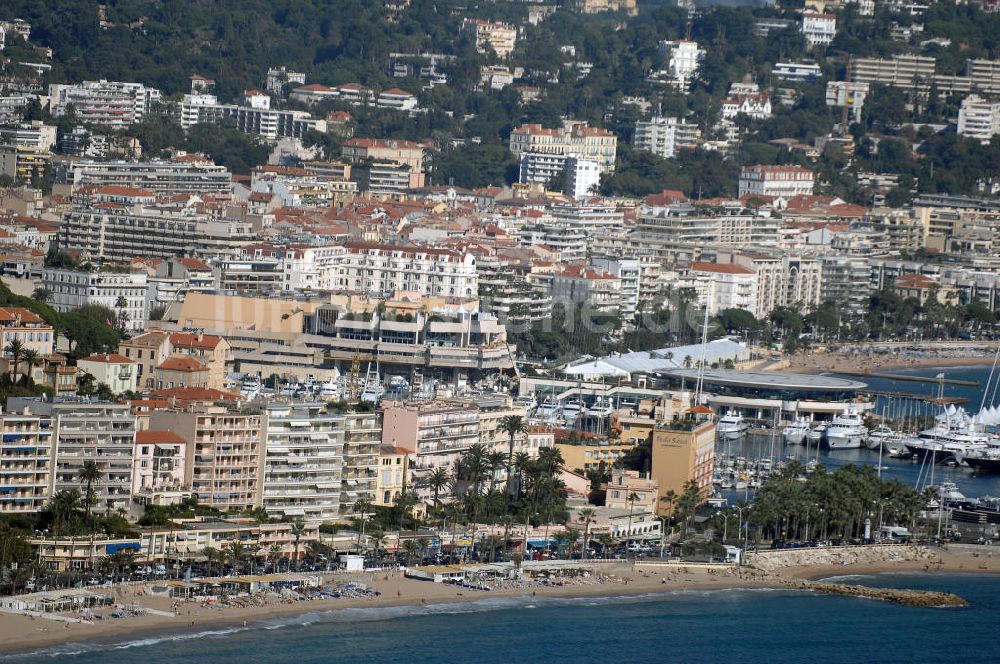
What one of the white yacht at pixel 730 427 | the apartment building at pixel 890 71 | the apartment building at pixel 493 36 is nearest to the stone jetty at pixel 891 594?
the white yacht at pixel 730 427

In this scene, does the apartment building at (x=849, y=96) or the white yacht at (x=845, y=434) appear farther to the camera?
the apartment building at (x=849, y=96)

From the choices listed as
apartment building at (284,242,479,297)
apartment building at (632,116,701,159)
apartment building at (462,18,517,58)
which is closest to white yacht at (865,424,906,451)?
apartment building at (284,242,479,297)

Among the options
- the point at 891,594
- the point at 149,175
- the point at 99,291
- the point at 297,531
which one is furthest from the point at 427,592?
the point at 149,175

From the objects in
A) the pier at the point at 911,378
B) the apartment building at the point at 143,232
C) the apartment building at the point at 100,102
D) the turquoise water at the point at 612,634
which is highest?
the apartment building at the point at 100,102

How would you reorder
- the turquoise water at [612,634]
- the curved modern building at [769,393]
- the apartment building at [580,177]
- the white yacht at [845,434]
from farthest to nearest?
1. the apartment building at [580,177]
2. the curved modern building at [769,393]
3. the white yacht at [845,434]
4. the turquoise water at [612,634]

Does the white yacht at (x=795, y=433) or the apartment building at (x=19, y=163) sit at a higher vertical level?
the apartment building at (x=19, y=163)

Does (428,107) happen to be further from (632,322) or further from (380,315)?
(380,315)

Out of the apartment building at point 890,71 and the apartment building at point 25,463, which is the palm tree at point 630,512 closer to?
the apartment building at point 25,463

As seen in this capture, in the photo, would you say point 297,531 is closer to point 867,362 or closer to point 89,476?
point 89,476

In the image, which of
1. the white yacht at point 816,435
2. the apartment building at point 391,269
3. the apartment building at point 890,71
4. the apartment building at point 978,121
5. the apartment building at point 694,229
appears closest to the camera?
the white yacht at point 816,435
